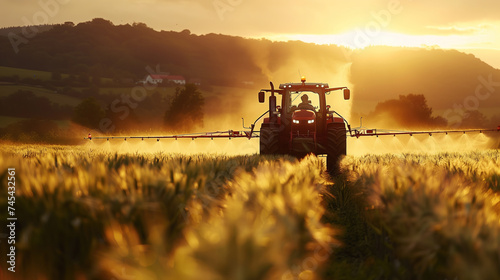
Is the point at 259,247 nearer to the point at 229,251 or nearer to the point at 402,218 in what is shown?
the point at 229,251

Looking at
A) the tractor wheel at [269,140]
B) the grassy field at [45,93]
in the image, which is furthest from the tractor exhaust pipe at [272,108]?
the grassy field at [45,93]

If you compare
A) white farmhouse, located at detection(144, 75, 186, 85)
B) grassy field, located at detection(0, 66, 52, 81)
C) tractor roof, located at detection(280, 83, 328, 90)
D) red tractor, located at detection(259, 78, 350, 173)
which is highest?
white farmhouse, located at detection(144, 75, 186, 85)

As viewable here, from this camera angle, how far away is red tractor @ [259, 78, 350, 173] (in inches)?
598

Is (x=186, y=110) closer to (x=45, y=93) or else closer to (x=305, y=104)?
(x=45, y=93)

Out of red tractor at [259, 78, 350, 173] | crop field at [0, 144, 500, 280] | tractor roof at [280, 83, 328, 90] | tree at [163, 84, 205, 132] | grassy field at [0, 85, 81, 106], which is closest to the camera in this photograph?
crop field at [0, 144, 500, 280]

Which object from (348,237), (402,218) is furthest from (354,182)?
(402,218)

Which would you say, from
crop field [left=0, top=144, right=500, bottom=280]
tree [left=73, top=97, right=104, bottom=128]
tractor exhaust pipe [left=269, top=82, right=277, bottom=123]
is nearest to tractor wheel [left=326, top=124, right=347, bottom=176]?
tractor exhaust pipe [left=269, top=82, right=277, bottom=123]

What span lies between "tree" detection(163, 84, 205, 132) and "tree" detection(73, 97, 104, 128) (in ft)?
35.7

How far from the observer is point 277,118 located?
16250 mm

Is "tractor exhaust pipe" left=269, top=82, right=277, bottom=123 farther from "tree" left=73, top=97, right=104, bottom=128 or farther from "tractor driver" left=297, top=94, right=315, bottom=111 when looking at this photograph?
"tree" left=73, top=97, right=104, bottom=128

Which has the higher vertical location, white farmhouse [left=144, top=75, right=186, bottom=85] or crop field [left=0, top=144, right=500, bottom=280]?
white farmhouse [left=144, top=75, right=186, bottom=85]

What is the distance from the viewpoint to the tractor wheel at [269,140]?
607 inches

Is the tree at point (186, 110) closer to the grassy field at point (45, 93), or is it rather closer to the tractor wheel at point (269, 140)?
the grassy field at point (45, 93)

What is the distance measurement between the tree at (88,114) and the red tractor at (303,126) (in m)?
61.8
